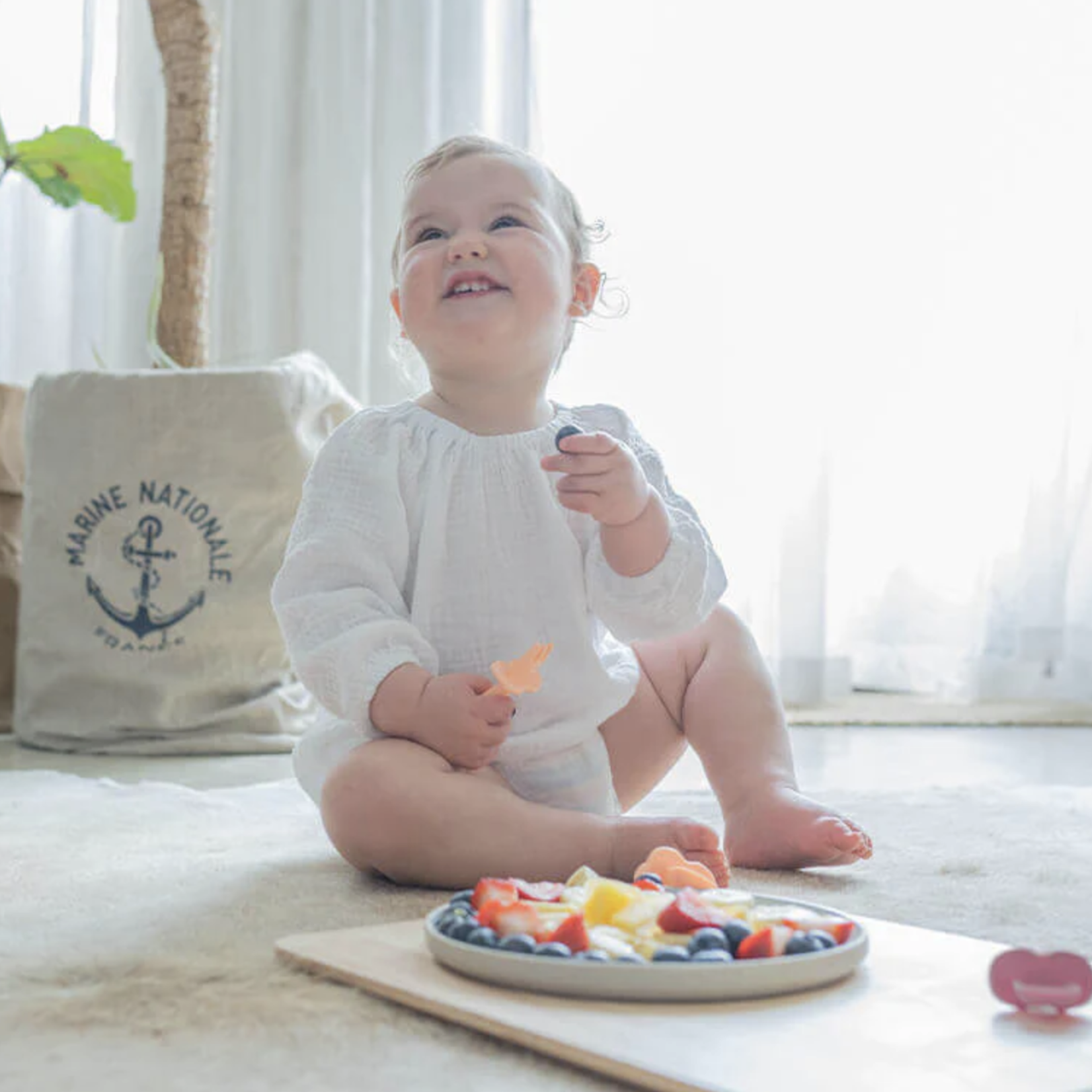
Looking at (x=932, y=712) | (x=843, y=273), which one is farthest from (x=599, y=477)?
(x=843, y=273)

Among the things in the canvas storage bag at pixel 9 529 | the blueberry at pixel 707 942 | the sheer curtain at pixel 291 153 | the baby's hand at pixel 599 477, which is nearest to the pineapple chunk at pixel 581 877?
the blueberry at pixel 707 942

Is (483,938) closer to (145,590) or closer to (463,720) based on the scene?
(463,720)

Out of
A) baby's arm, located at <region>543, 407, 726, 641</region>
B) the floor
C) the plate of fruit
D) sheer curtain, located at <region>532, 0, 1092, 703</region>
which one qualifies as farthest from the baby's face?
sheer curtain, located at <region>532, 0, 1092, 703</region>

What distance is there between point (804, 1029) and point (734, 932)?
0.23ft

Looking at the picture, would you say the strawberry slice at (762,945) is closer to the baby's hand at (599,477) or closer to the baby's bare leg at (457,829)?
the baby's bare leg at (457,829)

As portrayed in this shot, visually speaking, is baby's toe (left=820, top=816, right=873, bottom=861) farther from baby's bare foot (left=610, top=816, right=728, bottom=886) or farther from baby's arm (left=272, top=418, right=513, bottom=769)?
baby's arm (left=272, top=418, right=513, bottom=769)

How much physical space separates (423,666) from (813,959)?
0.39 meters

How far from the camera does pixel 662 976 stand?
22.3 inches

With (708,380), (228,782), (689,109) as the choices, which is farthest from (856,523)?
(228,782)

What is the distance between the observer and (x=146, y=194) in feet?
8.23

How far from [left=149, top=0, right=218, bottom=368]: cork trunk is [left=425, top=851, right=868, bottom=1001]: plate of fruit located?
4.73ft

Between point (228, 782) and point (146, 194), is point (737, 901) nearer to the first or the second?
point (228, 782)

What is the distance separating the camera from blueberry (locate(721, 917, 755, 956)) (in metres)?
0.60

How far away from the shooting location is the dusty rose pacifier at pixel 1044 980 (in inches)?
21.8
